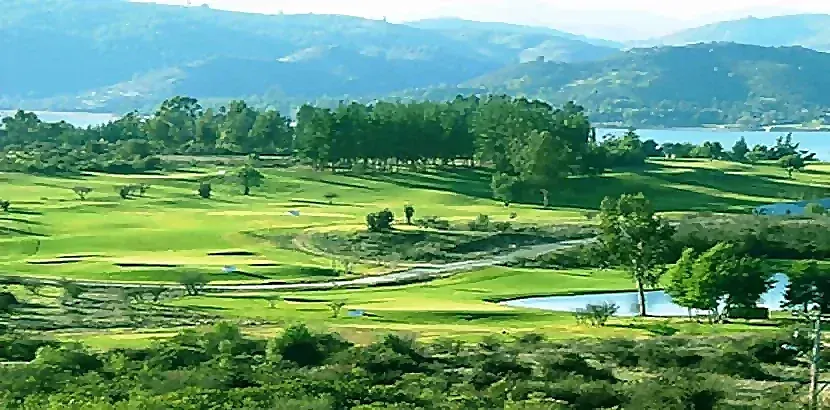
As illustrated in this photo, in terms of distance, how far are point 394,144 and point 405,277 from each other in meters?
58.8

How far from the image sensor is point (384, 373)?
3847 cm

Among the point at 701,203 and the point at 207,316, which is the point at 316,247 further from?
the point at 701,203

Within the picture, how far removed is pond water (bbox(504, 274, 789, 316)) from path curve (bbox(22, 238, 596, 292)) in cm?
1003

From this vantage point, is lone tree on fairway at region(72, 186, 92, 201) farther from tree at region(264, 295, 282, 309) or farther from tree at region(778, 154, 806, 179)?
tree at region(778, 154, 806, 179)

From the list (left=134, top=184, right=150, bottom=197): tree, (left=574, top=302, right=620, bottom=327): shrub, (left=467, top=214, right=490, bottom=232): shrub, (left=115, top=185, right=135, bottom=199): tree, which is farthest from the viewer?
(left=134, top=184, right=150, bottom=197): tree

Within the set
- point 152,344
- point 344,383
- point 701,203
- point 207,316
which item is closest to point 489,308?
point 207,316

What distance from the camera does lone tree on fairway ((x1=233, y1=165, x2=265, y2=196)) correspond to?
121 m

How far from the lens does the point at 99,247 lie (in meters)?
85.4

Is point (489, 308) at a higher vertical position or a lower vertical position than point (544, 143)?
lower

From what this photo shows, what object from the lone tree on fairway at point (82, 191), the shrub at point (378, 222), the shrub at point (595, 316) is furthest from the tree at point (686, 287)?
the lone tree on fairway at point (82, 191)

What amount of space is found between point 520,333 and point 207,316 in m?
14.8

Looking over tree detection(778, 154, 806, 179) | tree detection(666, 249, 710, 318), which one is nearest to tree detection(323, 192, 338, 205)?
tree detection(666, 249, 710, 318)

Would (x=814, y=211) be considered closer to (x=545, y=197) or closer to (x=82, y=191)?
(x=545, y=197)

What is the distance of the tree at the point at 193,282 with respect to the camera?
66125 mm
